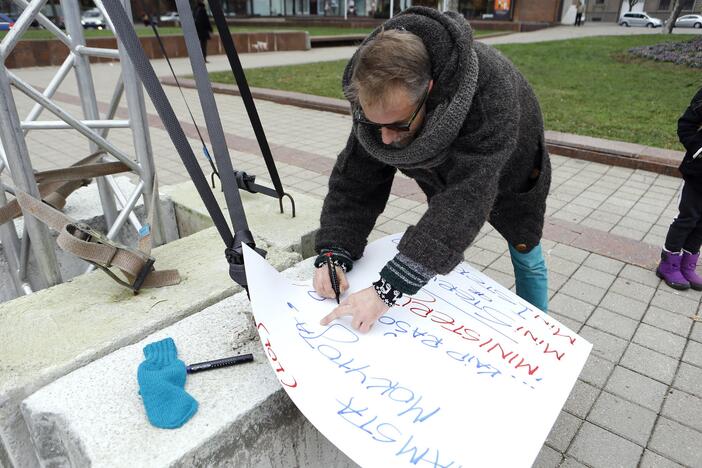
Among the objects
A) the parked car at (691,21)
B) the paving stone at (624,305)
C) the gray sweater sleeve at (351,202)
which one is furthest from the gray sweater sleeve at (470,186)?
the parked car at (691,21)

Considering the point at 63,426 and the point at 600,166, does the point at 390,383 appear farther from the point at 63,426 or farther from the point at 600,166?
the point at 600,166

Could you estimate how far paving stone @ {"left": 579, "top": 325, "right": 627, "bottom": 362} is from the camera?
2.35 meters

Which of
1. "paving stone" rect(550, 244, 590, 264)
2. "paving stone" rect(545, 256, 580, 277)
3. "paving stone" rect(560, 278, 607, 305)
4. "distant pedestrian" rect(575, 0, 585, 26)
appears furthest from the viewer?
"distant pedestrian" rect(575, 0, 585, 26)

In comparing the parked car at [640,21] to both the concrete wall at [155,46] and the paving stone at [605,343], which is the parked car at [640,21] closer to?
the concrete wall at [155,46]

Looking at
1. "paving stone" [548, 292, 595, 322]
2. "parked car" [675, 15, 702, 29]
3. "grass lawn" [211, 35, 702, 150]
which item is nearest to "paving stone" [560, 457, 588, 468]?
"paving stone" [548, 292, 595, 322]

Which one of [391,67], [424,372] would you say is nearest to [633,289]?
[424,372]

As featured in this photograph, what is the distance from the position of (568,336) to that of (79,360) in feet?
4.56

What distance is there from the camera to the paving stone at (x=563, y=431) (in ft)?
6.13

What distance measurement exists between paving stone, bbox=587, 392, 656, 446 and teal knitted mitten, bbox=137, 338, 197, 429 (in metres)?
1.61

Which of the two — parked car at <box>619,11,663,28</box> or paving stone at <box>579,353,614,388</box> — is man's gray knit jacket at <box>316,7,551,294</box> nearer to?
paving stone at <box>579,353,614,388</box>

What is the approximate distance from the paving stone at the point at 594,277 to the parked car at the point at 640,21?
36995 mm

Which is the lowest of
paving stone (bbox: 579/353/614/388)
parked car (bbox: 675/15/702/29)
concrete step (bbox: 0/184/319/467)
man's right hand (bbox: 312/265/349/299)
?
paving stone (bbox: 579/353/614/388)

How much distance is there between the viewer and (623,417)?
1.99 meters

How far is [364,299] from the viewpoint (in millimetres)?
1323
